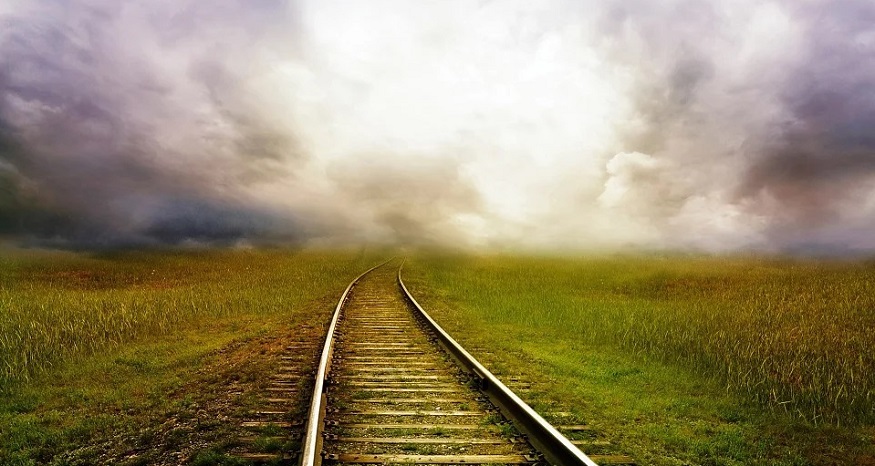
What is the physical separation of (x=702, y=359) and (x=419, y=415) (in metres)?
6.45

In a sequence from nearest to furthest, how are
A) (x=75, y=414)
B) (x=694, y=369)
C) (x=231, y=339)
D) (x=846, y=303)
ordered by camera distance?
(x=75, y=414) → (x=694, y=369) → (x=231, y=339) → (x=846, y=303)

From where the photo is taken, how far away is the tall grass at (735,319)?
768 cm

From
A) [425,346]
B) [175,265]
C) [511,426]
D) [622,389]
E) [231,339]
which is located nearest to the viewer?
[511,426]

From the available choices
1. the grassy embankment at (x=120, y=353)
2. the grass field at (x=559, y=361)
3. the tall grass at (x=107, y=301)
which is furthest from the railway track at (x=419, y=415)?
the tall grass at (x=107, y=301)

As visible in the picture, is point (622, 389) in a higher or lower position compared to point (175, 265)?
lower

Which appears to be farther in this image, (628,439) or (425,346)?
(425,346)

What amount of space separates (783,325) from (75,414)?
1426 centimetres

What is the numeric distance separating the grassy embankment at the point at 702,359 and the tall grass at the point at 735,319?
4 centimetres

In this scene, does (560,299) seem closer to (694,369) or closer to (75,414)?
(694,369)

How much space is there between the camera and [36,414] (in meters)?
6.47

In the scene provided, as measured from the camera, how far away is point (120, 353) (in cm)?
992

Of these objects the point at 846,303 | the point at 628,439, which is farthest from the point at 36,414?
the point at 846,303

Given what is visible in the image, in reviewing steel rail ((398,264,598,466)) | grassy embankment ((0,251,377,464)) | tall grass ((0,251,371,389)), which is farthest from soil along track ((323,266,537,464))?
tall grass ((0,251,371,389))

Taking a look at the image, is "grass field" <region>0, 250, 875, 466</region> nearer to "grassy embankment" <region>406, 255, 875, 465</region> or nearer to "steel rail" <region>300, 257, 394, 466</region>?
"grassy embankment" <region>406, 255, 875, 465</region>
